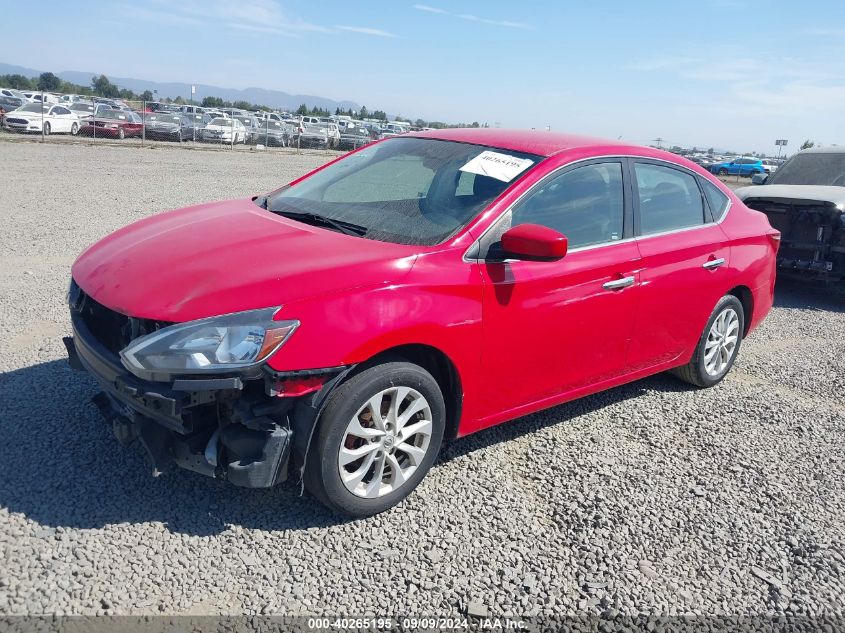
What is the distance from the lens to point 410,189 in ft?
13.3

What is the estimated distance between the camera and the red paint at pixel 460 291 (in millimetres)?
3002

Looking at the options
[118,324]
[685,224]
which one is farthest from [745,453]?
[118,324]

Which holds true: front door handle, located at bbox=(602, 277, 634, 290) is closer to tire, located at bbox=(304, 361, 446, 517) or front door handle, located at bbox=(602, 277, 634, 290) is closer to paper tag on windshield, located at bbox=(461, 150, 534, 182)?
paper tag on windshield, located at bbox=(461, 150, 534, 182)

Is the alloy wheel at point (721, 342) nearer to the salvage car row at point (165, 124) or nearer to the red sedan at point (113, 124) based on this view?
the salvage car row at point (165, 124)

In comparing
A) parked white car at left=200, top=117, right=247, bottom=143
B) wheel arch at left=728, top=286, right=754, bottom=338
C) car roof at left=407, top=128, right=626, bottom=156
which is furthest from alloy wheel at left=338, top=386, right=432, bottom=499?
parked white car at left=200, top=117, right=247, bottom=143

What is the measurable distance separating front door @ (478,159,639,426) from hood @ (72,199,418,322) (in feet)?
1.94

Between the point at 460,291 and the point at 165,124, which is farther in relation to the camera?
the point at 165,124

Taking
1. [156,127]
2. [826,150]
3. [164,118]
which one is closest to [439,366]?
[826,150]

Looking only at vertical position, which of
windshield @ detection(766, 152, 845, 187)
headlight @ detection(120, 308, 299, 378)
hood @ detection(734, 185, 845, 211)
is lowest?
headlight @ detection(120, 308, 299, 378)

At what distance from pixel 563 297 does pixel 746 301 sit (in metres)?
2.39

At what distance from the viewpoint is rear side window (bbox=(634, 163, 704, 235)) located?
4.46 m

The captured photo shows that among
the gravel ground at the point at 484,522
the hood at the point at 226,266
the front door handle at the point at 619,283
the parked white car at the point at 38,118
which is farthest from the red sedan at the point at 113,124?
the front door handle at the point at 619,283

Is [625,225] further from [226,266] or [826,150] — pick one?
[826,150]

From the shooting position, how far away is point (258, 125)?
112 feet
